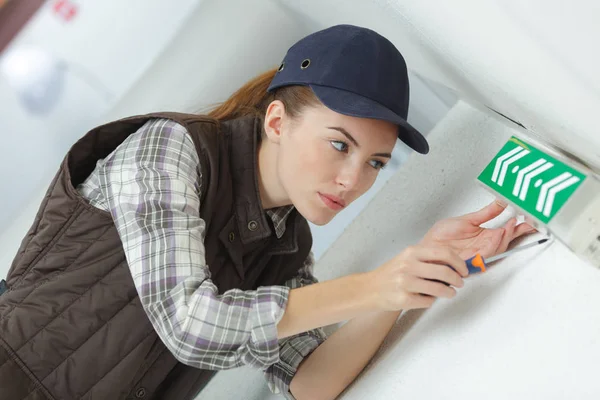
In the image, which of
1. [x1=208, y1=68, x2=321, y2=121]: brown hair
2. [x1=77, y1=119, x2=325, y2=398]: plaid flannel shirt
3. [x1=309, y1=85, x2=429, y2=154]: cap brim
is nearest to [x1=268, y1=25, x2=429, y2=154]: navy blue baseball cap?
[x1=309, y1=85, x2=429, y2=154]: cap brim

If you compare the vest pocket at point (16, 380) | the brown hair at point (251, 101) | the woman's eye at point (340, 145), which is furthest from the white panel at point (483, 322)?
the vest pocket at point (16, 380)

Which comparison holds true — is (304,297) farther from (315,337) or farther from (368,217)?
(368,217)

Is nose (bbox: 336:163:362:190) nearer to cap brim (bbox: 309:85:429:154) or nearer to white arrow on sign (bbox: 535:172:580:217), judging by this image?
cap brim (bbox: 309:85:429:154)

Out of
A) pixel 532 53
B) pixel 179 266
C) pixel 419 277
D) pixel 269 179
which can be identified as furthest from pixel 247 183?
pixel 532 53

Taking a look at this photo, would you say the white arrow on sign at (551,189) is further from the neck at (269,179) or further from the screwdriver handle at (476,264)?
the neck at (269,179)

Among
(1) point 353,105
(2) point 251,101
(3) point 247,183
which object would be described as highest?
(1) point 353,105

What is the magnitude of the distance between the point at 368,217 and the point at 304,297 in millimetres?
500

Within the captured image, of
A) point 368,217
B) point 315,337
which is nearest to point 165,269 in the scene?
point 315,337

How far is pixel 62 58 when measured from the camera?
4.58 feet

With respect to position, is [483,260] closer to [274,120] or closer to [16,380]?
[274,120]

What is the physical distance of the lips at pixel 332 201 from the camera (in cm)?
93

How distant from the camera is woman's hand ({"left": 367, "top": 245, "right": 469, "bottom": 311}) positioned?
28.8 inches

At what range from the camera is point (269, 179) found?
105 cm

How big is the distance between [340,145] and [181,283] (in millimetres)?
319
